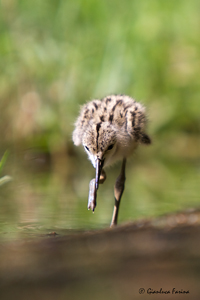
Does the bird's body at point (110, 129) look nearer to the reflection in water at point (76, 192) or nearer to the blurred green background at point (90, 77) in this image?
the reflection in water at point (76, 192)

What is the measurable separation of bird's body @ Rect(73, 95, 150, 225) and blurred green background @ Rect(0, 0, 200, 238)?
1.95 metres

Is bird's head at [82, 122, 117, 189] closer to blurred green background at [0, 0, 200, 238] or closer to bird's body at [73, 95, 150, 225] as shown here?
bird's body at [73, 95, 150, 225]

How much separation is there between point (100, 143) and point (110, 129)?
0.24 metres

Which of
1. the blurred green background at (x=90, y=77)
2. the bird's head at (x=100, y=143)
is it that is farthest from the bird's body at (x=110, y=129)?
the blurred green background at (x=90, y=77)

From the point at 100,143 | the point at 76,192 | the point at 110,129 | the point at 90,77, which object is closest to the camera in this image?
the point at 100,143

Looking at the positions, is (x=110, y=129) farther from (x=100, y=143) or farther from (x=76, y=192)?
(x=76, y=192)

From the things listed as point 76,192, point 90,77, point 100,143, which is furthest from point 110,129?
point 90,77

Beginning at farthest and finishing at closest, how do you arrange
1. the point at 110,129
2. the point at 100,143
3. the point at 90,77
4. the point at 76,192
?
1. the point at 90,77
2. the point at 76,192
3. the point at 110,129
4. the point at 100,143

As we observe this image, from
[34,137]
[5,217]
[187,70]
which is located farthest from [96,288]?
[187,70]

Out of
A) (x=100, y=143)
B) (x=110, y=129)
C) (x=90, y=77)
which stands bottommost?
(x=100, y=143)

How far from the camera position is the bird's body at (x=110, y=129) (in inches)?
179

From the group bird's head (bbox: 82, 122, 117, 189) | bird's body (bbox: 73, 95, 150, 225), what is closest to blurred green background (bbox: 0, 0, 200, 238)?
bird's body (bbox: 73, 95, 150, 225)

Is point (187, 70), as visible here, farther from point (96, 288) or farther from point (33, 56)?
point (96, 288)

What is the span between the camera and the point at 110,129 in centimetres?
471
